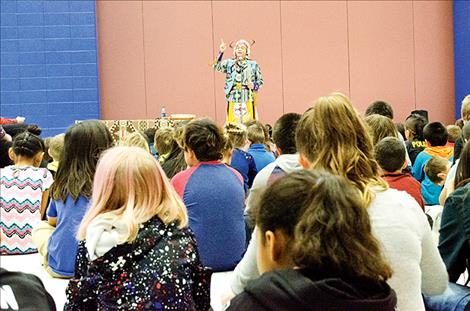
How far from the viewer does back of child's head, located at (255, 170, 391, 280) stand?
4.60ft

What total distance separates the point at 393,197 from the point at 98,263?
34.8 inches

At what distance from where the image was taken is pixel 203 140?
393 centimetres

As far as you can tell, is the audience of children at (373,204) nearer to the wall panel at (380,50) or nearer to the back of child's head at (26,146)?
the back of child's head at (26,146)

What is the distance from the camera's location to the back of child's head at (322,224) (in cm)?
140

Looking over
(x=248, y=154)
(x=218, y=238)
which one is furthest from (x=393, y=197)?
(x=248, y=154)

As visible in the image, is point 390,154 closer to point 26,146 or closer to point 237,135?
point 237,135

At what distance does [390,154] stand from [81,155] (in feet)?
5.03

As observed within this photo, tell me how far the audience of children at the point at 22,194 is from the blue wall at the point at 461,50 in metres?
8.21

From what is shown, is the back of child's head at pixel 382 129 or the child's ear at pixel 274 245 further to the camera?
the back of child's head at pixel 382 129

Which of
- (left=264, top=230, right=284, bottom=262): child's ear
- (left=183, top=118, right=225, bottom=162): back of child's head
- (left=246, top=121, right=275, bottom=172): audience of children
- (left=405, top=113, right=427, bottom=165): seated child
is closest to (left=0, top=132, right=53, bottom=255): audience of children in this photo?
(left=183, top=118, right=225, bottom=162): back of child's head

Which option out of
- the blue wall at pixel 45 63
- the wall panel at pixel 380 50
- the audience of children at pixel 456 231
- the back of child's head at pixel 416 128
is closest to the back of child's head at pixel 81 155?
the audience of children at pixel 456 231

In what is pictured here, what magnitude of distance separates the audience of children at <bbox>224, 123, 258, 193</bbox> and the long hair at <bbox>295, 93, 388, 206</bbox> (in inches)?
105

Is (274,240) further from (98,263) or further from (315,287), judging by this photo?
(98,263)

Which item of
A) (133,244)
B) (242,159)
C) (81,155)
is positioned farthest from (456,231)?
(242,159)
